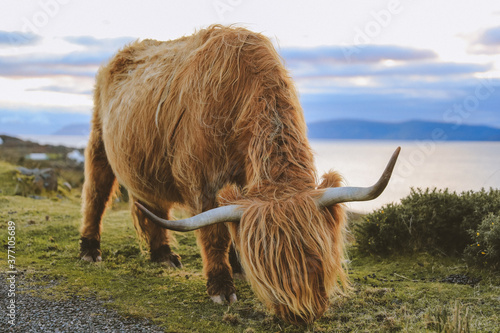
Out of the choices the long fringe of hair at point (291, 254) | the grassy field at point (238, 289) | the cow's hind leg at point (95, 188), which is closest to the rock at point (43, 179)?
the grassy field at point (238, 289)

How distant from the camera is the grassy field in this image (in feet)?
12.8

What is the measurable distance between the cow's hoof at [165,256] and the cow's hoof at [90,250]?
2.49 ft

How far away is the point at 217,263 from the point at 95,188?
298 cm

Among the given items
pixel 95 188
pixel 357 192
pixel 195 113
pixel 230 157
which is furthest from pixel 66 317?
pixel 95 188

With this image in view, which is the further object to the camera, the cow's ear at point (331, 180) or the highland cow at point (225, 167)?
the cow's ear at point (331, 180)

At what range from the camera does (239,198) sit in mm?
3660

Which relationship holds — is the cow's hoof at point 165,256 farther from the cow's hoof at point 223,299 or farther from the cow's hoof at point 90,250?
the cow's hoof at point 223,299

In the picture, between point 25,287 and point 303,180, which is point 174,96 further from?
point 25,287

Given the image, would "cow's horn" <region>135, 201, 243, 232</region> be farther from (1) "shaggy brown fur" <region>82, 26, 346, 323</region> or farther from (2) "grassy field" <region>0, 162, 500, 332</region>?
(2) "grassy field" <region>0, 162, 500, 332</region>

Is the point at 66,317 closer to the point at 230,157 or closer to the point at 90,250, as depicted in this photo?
the point at 230,157

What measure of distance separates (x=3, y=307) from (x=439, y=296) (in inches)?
166

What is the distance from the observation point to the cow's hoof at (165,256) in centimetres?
641

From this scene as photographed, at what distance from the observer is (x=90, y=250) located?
6.51 metres

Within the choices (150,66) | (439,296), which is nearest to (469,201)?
(439,296)
